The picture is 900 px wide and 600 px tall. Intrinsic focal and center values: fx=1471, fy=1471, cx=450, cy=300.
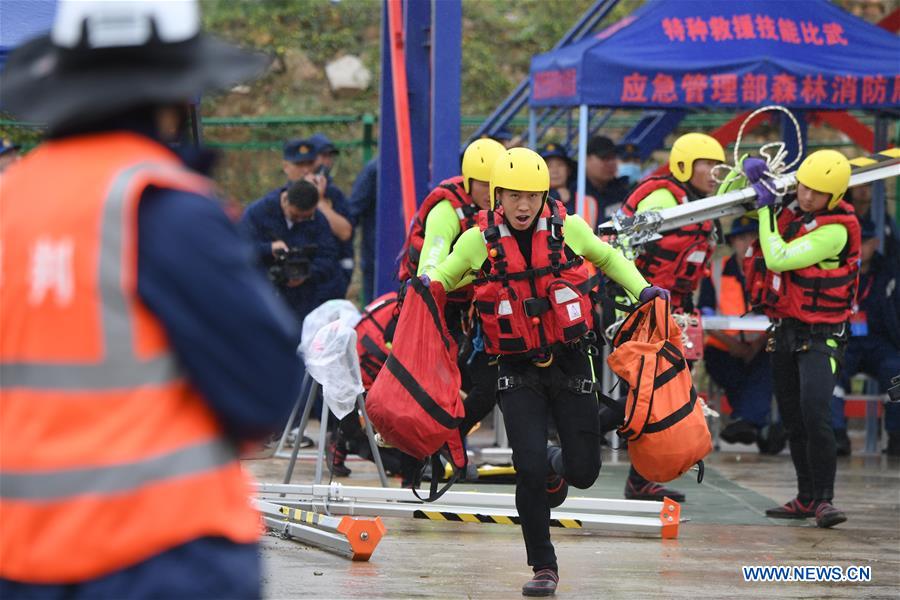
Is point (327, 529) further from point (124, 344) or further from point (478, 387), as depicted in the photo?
point (124, 344)

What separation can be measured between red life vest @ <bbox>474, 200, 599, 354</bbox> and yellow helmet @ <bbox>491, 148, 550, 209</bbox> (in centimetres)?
15

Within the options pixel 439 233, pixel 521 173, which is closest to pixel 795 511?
pixel 439 233

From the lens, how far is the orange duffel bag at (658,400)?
6.59 metres

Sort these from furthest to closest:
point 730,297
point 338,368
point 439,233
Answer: point 730,297
point 338,368
point 439,233

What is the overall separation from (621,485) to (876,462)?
2655mm

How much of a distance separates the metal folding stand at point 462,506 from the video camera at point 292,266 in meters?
2.76

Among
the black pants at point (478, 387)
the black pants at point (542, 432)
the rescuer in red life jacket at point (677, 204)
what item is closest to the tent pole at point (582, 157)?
the rescuer in red life jacket at point (677, 204)

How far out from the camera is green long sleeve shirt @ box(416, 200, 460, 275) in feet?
24.0

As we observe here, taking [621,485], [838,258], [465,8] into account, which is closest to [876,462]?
[621,485]

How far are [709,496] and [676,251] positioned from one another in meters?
1.68

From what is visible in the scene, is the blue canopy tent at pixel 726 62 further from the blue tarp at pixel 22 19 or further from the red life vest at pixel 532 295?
the blue tarp at pixel 22 19

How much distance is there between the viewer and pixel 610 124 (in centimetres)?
1628

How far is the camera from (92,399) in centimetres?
242

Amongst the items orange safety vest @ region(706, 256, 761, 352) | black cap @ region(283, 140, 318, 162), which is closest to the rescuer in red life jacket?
orange safety vest @ region(706, 256, 761, 352)
